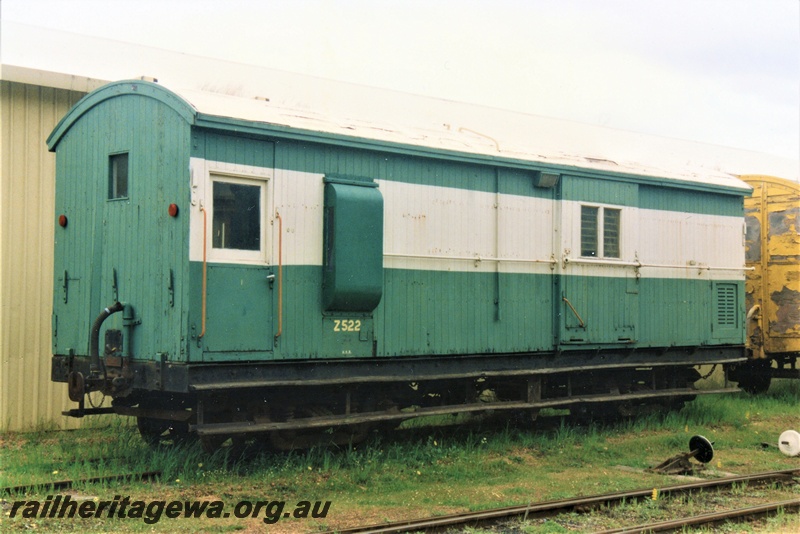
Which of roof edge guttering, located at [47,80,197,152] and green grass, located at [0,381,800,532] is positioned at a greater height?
roof edge guttering, located at [47,80,197,152]

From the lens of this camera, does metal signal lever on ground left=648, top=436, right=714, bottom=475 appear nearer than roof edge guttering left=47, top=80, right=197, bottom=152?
No

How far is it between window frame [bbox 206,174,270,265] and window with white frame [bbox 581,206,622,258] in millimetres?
5073

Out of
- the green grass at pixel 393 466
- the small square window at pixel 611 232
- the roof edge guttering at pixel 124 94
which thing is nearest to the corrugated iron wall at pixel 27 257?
the green grass at pixel 393 466

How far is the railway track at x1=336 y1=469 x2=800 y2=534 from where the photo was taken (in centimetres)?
754

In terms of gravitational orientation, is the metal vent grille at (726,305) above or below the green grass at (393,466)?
above

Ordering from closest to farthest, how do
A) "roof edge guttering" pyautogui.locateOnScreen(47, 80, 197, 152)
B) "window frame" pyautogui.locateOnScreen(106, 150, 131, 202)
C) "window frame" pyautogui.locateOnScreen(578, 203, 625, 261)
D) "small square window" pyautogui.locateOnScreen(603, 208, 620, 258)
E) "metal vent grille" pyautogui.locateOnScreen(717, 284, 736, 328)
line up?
"roof edge guttering" pyautogui.locateOnScreen(47, 80, 197, 152), "window frame" pyautogui.locateOnScreen(106, 150, 131, 202), "window frame" pyautogui.locateOnScreen(578, 203, 625, 261), "small square window" pyautogui.locateOnScreen(603, 208, 620, 258), "metal vent grille" pyautogui.locateOnScreen(717, 284, 736, 328)

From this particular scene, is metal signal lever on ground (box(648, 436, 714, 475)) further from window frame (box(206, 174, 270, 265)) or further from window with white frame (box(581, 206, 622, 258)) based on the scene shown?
window frame (box(206, 174, 270, 265))

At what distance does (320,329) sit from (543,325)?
3605mm

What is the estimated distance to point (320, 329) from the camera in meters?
10.0

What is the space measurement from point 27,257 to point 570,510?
25.7 feet

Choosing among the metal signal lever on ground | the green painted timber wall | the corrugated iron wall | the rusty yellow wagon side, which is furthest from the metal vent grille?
the corrugated iron wall

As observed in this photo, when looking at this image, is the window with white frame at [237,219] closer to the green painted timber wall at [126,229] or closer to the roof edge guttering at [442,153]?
the green painted timber wall at [126,229]

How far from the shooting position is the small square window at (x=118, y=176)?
996 cm

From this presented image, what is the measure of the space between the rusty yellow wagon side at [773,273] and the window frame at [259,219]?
1032 centimetres
